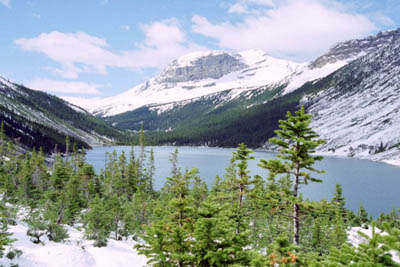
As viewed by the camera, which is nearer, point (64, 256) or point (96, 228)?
point (64, 256)

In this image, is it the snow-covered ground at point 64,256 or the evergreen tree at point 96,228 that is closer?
the snow-covered ground at point 64,256

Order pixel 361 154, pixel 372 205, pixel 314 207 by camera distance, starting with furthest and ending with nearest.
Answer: pixel 361 154 < pixel 372 205 < pixel 314 207

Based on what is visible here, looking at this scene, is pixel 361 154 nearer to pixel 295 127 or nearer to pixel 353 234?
pixel 353 234

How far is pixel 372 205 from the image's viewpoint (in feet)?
214

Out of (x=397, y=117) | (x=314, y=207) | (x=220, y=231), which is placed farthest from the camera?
(x=397, y=117)

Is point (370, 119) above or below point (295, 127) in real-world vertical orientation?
above

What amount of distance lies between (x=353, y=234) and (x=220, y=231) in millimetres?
40032

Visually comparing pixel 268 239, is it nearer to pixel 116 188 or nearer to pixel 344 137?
pixel 116 188

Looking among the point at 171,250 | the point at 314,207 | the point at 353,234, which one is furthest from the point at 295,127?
the point at 353,234

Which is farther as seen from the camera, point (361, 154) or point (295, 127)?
point (361, 154)

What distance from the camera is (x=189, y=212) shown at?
15641mm

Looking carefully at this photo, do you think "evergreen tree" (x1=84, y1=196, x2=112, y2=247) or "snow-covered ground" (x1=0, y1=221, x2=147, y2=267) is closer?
"snow-covered ground" (x1=0, y1=221, x2=147, y2=267)

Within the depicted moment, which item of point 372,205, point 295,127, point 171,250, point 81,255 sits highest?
point 295,127

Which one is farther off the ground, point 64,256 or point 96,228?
point 64,256
